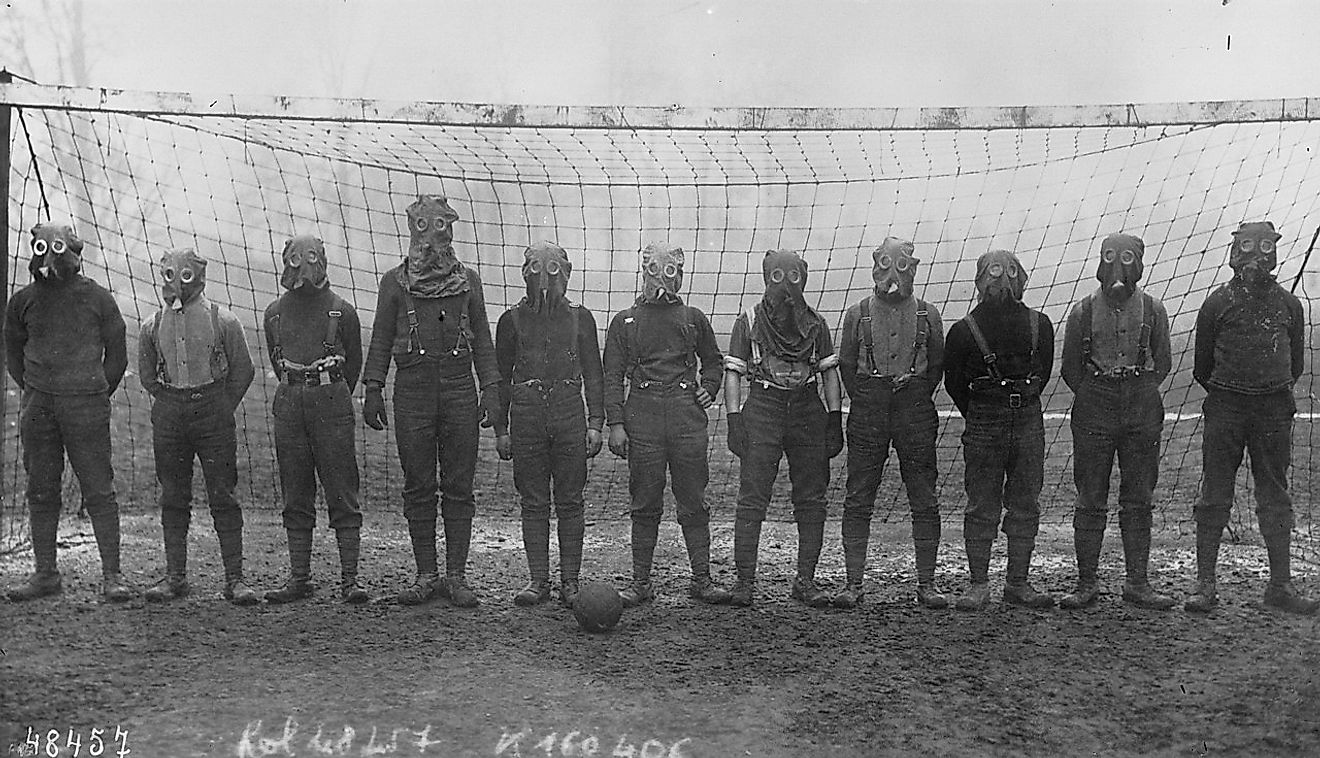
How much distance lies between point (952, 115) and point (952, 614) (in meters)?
2.37

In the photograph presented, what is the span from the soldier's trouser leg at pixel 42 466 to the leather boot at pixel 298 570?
108cm

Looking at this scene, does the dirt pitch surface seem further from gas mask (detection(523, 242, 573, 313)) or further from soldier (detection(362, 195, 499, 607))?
gas mask (detection(523, 242, 573, 313))

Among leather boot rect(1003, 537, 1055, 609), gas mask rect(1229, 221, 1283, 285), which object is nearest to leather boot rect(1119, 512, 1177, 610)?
leather boot rect(1003, 537, 1055, 609)

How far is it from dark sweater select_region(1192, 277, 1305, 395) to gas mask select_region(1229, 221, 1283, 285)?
0.19 ft

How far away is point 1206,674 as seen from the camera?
414 cm

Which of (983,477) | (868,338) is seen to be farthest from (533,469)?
(983,477)

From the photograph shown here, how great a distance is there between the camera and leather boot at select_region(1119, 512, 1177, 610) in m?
5.07

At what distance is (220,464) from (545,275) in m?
1.80

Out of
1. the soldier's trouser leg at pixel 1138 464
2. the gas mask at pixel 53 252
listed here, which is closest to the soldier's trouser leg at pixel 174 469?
the gas mask at pixel 53 252

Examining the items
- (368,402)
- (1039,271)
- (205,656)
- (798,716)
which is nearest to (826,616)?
(798,716)

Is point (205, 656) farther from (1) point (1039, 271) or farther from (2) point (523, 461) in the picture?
(1) point (1039, 271)

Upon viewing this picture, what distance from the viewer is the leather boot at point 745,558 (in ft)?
16.9

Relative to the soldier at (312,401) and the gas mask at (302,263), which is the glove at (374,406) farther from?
the gas mask at (302,263)

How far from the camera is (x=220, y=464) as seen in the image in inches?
198
